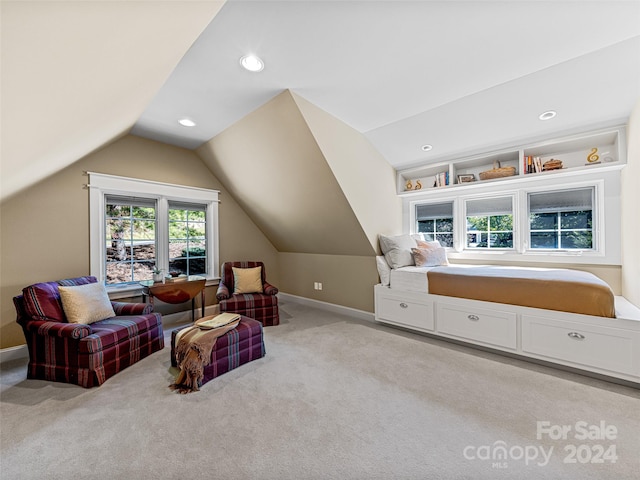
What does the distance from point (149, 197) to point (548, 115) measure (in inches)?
185

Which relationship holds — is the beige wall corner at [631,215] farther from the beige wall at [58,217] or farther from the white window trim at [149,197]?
the beige wall at [58,217]

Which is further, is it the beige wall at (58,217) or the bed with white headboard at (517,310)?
the beige wall at (58,217)

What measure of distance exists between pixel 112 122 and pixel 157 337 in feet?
6.89

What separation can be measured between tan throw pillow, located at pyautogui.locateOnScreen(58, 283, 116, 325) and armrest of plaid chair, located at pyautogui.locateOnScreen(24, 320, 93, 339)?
178 millimetres

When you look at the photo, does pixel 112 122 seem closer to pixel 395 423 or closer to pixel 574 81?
pixel 395 423

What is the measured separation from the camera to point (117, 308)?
268cm

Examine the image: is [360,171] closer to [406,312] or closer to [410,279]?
[410,279]

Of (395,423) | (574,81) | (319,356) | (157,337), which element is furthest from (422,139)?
(157,337)

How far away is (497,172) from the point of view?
322cm

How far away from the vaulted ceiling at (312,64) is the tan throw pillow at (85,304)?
0.99m

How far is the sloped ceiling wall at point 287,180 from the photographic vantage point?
2732 mm

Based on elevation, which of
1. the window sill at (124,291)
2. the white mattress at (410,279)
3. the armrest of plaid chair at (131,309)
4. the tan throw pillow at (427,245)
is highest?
the tan throw pillow at (427,245)

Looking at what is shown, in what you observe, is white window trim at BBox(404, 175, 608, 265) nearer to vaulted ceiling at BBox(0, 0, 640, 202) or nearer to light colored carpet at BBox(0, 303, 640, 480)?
vaulted ceiling at BBox(0, 0, 640, 202)

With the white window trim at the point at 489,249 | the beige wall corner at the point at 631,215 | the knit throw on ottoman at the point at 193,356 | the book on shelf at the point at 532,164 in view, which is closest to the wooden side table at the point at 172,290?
the knit throw on ottoman at the point at 193,356
